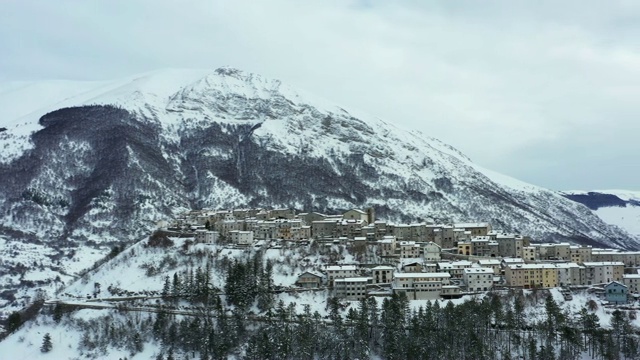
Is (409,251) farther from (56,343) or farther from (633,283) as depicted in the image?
(56,343)

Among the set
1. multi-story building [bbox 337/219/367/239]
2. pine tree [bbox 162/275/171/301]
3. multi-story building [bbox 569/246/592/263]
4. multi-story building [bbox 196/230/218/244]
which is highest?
multi-story building [bbox 337/219/367/239]

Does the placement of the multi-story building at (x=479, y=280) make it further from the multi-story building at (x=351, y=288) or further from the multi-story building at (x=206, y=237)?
the multi-story building at (x=206, y=237)

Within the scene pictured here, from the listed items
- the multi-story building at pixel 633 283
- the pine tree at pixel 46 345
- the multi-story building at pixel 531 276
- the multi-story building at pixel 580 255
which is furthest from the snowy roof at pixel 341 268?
the multi-story building at pixel 633 283

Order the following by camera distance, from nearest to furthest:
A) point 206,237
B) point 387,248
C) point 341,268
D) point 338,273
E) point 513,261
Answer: point 338,273 < point 341,268 < point 513,261 < point 387,248 < point 206,237

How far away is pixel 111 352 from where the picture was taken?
324 feet

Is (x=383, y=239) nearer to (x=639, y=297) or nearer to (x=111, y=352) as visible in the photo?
(x=639, y=297)

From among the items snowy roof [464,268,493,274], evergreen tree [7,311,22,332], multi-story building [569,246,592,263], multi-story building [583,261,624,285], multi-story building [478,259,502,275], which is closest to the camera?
evergreen tree [7,311,22,332]

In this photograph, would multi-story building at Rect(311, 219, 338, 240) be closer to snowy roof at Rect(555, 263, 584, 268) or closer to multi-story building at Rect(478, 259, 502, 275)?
multi-story building at Rect(478, 259, 502, 275)

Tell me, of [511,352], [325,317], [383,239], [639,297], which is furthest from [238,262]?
[639,297]

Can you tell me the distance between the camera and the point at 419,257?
419ft

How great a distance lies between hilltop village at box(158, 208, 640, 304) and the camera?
11125 centimetres

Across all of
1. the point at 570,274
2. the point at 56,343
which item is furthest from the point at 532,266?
the point at 56,343

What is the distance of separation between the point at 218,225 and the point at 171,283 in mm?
29009

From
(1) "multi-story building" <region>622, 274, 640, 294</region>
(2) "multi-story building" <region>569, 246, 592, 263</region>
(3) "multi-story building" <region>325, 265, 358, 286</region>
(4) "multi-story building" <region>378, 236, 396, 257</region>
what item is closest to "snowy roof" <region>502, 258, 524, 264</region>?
(2) "multi-story building" <region>569, 246, 592, 263</region>
